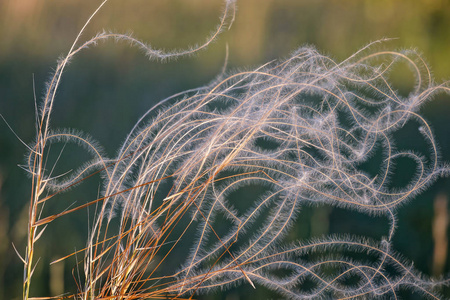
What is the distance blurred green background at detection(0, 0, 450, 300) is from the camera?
2.84ft

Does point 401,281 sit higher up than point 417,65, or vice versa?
point 417,65

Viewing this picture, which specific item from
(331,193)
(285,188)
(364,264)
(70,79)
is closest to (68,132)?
(70,79)

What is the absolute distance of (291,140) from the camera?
2.73ft

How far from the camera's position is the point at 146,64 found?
87 cm

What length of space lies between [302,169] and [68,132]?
21.0 inches

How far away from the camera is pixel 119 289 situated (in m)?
0.75

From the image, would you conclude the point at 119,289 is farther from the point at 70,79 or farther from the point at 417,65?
the point at 417,65

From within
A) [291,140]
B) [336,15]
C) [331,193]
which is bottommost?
[331,193]

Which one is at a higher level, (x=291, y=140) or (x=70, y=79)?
(x=70, y=79)

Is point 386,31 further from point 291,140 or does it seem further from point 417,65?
point 291,140

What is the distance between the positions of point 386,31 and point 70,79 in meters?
0.74

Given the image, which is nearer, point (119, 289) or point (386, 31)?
point (119, 289)

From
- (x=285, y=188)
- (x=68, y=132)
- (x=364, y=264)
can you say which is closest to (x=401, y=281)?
(x=364, y=264)

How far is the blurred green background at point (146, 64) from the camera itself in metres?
0.87
